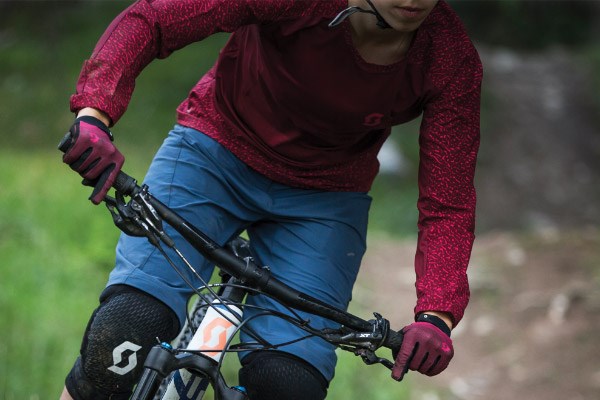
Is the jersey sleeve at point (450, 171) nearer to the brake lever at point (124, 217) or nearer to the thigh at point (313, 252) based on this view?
the thigh at point (313, 252)

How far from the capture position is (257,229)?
3227 millimetres

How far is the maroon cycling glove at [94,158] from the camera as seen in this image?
7.33 ft

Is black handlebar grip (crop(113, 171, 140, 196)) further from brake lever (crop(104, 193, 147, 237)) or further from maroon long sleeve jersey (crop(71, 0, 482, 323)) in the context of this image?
maroon long sleeve jersey (crop(71, 0, 482, 323))

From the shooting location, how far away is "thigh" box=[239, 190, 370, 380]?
2.88m

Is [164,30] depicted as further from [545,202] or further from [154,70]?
[154,70]

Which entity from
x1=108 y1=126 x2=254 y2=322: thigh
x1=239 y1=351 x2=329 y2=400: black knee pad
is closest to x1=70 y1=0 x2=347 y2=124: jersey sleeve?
x1=108 y1=126 x2=254 y2=322: thigh

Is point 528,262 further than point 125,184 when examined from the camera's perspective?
Yes

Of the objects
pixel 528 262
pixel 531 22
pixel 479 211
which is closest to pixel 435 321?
pixel 528 262

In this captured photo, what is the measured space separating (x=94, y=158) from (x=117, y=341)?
66cm

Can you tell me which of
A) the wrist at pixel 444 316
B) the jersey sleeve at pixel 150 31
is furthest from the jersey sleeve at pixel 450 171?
the jersey sleeve at pixel 150 31

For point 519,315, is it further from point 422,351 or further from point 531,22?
point 531,22

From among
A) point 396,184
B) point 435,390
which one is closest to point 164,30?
point 435,390

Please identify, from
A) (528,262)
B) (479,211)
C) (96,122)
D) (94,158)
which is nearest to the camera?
(94,158)

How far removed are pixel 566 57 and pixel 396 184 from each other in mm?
4708
